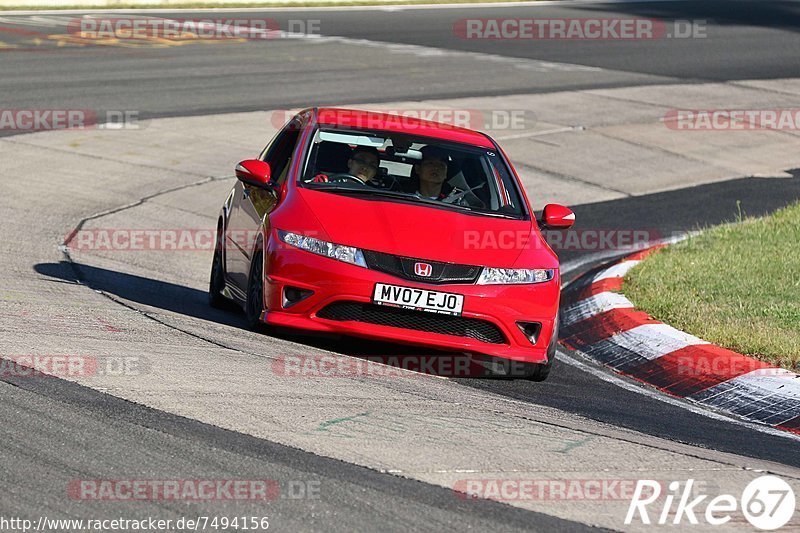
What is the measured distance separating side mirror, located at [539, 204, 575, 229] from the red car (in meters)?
0.01

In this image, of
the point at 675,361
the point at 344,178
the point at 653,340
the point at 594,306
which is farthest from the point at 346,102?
the point at 675,361

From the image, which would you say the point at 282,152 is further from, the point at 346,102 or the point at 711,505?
the point at 346,102

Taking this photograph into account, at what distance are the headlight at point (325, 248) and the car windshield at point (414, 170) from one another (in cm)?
73

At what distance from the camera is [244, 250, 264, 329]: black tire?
8.37 metres

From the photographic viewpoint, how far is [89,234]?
12.0 meters

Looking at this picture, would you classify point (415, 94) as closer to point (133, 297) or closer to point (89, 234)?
point (89, 234)

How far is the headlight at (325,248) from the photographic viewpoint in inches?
314

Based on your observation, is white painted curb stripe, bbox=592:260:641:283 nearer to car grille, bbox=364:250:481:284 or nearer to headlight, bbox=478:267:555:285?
headlight, bbox=478:267:555:285

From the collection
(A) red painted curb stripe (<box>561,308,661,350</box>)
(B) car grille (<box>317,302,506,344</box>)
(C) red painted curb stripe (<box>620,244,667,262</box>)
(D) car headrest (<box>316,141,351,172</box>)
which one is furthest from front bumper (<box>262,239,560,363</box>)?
(C) red painted curb stripe (<box>620,244,667,262</box>)

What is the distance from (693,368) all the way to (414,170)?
229 cm

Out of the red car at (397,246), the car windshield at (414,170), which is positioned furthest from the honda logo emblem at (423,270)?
the car windshield at (414,170)

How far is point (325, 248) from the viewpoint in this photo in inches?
317

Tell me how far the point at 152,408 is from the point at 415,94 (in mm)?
16085

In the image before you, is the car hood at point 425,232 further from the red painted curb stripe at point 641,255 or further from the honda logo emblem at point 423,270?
the red painted curb stripe at point 641,255
